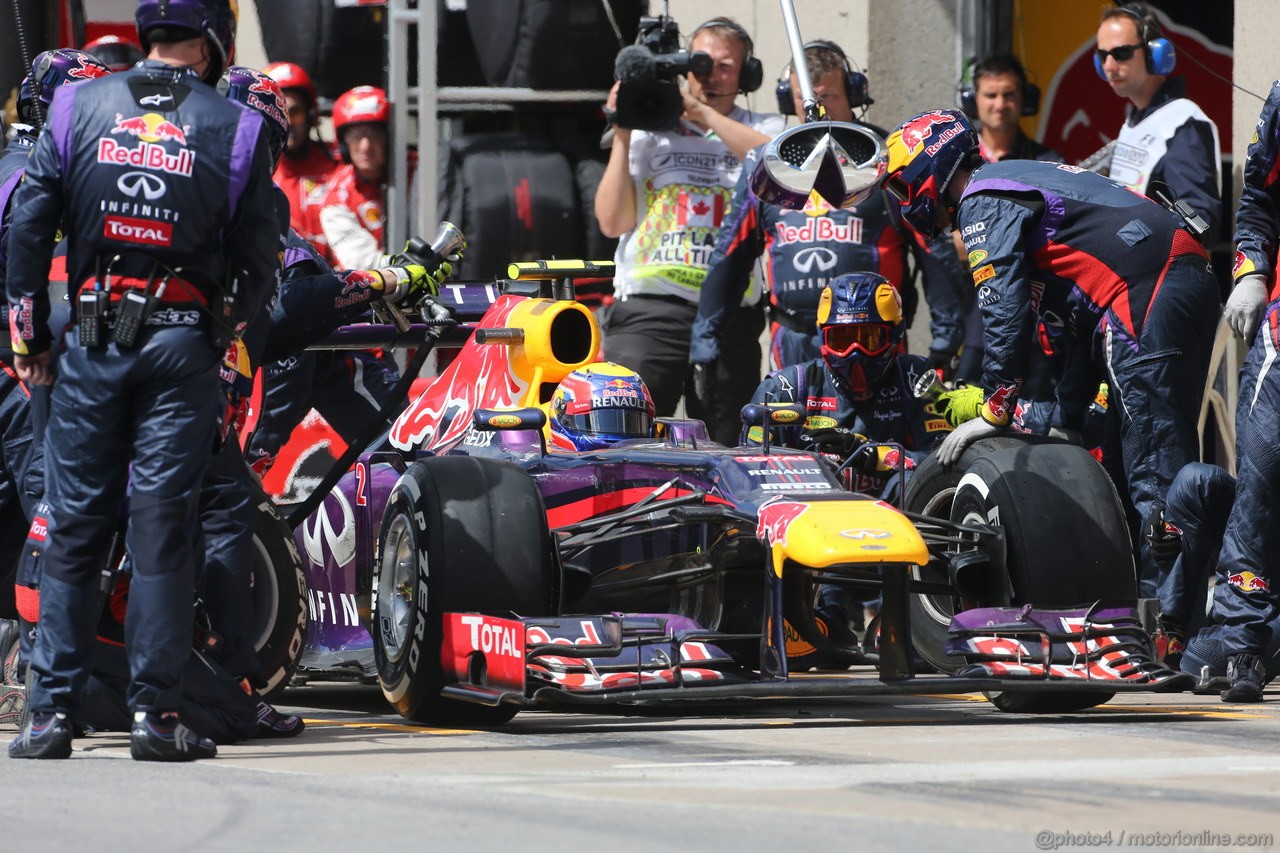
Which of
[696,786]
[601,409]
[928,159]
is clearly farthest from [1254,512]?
[696,786]

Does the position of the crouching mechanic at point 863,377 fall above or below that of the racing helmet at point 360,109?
below

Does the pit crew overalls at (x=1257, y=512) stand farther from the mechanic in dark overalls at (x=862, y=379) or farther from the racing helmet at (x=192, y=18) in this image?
the racing helmet at (x=192, y=18)

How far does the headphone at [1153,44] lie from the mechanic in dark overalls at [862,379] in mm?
1595

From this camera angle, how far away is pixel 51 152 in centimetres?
641

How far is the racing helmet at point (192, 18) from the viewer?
257 inches

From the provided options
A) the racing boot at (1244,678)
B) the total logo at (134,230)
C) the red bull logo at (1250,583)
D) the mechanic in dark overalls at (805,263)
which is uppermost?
the total logo at (134,230)

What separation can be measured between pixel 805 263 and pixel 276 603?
3.36 meters

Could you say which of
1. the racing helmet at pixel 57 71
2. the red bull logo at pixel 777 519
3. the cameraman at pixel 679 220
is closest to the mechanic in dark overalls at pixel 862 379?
the cameraman at pixel 679 220

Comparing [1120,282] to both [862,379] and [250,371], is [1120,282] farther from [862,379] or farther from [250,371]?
[250,371]

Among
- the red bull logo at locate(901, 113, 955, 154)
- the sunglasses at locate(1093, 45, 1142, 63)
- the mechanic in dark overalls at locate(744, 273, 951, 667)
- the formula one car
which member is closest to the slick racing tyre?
the formula one car

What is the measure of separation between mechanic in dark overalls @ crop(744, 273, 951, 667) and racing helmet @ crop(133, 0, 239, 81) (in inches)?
130

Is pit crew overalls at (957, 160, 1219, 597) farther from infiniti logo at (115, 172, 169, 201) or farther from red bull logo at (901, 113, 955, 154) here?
infiniti logo at (115, 172, 169, 201)

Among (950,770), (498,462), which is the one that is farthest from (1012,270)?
(950,770)

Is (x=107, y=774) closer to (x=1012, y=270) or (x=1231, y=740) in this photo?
(x=1231, y=740)
